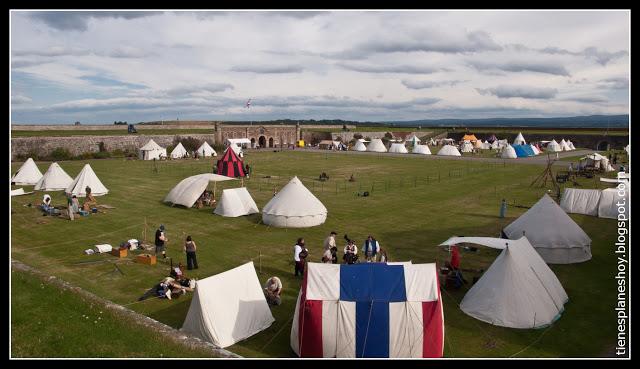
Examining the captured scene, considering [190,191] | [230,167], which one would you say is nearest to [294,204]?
[190,191]

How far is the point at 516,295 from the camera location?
10766mm

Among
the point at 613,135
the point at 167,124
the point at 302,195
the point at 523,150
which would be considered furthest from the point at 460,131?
the point at 302,195

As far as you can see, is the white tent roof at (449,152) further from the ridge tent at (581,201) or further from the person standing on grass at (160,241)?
the person standing on grass at (160,241)

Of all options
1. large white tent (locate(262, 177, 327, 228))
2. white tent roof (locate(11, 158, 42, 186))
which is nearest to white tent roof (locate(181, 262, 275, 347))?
large white tent (locate(262, 177, 327, 228))

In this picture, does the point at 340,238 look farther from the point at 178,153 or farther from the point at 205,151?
the point at 205,151

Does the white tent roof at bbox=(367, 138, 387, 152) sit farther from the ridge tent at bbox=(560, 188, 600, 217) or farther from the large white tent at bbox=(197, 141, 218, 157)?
the ridge tent at bbox=(560, 188, 600, 217)

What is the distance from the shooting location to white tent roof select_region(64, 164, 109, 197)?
25.8 m

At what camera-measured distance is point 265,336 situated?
1019cm

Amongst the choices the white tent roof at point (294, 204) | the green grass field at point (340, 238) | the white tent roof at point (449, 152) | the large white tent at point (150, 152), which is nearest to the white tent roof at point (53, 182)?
the green grass field at point (340, 238)

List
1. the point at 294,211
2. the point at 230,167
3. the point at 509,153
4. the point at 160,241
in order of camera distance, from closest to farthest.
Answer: the point at 160,241 < the point at 294,211 < the point at 230,167 < the point at 509,153

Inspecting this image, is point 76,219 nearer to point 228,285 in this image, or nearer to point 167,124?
point 228,285

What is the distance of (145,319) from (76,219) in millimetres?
13367

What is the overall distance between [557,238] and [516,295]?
5.12m

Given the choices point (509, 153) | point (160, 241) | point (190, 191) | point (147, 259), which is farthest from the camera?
point (509, 153)
